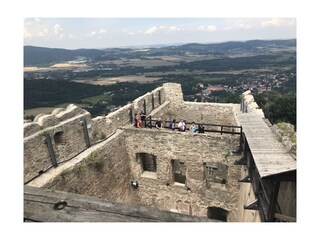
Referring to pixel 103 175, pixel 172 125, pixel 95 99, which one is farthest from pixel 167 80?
pixel 103 175

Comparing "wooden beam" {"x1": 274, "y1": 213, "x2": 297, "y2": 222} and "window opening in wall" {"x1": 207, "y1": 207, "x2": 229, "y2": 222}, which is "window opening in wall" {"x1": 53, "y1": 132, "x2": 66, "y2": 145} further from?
"window opening in wall" {"x1": 207, "y1": 207, "x2": 229, "y2": 222}

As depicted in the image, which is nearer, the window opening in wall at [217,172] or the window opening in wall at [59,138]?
the window opening in wall at [59,138]

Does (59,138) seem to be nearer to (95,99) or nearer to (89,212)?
(89,212)

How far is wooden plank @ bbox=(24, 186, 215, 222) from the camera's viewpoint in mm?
2516

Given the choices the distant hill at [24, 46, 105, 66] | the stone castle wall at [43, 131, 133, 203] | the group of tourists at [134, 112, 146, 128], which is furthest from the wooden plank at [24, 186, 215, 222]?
the distant hill at [24, 46, 105, 66]

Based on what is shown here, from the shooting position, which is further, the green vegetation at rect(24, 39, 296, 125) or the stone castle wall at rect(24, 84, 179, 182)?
the green vegetation at rect(24, 39, 296, 125)

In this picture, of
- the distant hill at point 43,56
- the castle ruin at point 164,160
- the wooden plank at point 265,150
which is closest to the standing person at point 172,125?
the castle ruin at point 164,160

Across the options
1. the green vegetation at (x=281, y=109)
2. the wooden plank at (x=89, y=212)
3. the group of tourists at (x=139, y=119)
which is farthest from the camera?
the green vegetation at (x=281, y=109)

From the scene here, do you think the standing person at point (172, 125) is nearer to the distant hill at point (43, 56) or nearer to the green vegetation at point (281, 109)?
the green vegetation at point (281, 109)

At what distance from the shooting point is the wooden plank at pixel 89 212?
252 centimetres

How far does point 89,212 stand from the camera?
2600 mm

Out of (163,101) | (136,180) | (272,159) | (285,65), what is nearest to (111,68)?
(285,65)

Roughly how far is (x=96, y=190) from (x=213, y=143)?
480 centimetres

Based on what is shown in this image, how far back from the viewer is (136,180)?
45.1 ft
